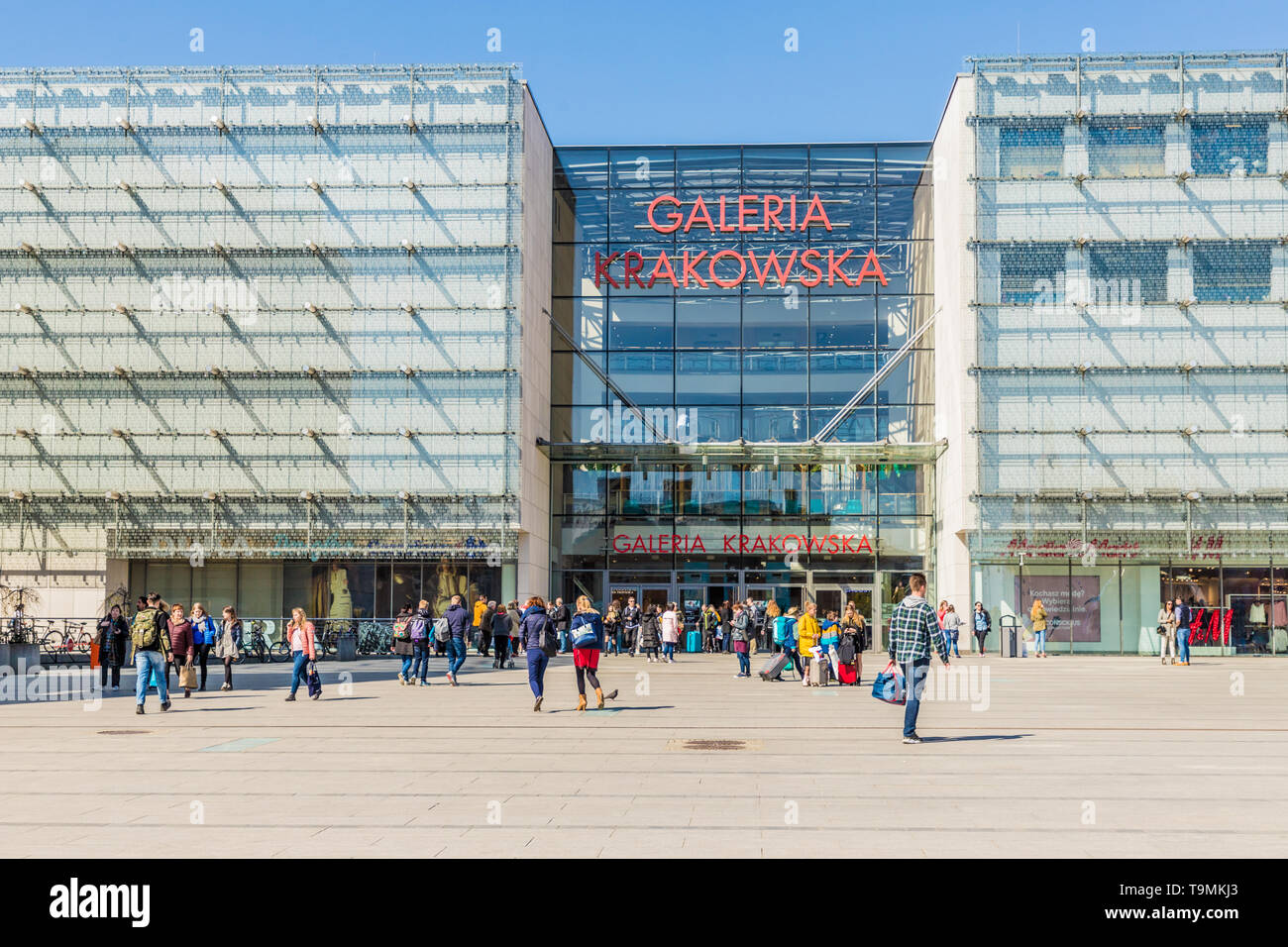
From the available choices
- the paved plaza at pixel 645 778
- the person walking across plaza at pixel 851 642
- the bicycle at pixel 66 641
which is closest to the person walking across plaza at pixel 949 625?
the person walking across plaza at pixel 851 642

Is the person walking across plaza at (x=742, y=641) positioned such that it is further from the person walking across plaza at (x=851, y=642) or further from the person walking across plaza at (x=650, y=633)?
the person walking across plaza at (x=650, y=633)

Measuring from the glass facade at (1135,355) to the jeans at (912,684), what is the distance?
2871cm

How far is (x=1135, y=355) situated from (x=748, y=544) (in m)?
14.5

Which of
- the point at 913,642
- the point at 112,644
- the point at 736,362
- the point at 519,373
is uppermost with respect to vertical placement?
the point at 736,362

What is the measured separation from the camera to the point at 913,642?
14945 millimetres

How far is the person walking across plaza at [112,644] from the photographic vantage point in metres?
24.9

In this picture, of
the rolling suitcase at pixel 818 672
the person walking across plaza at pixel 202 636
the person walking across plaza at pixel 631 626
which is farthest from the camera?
the person walking across plaza at pixel 631 626

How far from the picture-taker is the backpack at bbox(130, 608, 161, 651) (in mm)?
19359

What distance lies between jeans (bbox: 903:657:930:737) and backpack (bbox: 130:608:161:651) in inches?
431

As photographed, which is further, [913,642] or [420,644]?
[420,644]

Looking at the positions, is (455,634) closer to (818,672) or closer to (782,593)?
(818,672)

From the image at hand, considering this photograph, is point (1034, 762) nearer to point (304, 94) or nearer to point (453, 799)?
point (453, 799)

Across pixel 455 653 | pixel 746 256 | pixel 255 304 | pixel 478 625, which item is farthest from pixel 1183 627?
pixel 255 304
